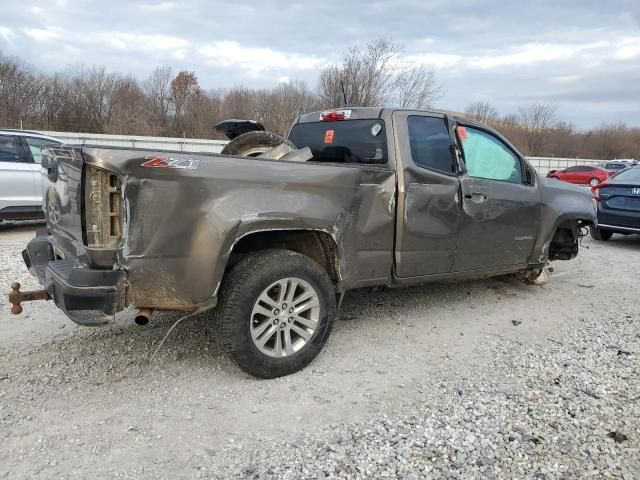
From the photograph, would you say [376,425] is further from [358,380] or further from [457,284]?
[457,284]

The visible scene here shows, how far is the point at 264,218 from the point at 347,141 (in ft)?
4.99

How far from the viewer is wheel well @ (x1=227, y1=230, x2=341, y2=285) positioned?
11.5 feet

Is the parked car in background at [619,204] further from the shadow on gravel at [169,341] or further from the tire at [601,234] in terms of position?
the shadow on gravel at [169,341]

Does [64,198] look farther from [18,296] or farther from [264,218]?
[264,218]

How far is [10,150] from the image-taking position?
8.51 meters

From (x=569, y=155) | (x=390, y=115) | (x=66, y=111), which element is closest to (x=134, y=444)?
(x=390, y=115)

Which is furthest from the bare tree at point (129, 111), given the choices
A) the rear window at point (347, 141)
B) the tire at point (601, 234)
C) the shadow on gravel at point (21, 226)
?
the rear window at point (347, 141)

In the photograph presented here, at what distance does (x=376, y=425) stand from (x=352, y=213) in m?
1.49

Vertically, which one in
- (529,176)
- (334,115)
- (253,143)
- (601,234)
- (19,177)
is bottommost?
(601,234)

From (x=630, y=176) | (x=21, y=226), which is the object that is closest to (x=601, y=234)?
(x=630, y=176)

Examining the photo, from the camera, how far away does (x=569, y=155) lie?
66562 mm

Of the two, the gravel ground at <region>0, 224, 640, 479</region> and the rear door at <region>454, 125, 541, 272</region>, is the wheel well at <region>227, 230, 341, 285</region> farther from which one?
the rear door at <region>454, 125, 541, 272</region>

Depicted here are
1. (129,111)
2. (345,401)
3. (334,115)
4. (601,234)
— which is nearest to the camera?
(345,401)

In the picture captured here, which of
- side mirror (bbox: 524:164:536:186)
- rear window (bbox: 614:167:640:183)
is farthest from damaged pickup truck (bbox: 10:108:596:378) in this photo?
rear window (bbox: 614:167:640:183)
